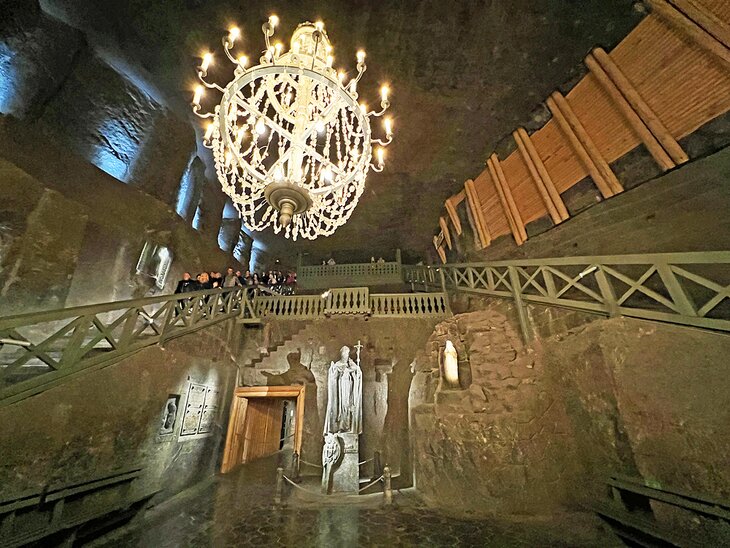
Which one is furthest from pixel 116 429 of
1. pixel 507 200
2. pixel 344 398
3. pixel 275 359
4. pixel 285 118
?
pixel 507 200

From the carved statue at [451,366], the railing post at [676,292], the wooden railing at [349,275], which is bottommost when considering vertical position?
the carved statue at [451,366]

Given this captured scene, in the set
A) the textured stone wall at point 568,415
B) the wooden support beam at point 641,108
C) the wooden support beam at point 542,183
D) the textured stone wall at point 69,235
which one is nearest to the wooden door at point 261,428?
the textured stone wall at point 69,235

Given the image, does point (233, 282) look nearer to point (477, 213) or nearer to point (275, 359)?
point (275, 359)

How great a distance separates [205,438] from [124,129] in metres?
8.55

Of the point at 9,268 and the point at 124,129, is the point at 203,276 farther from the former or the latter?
the point at 124,129

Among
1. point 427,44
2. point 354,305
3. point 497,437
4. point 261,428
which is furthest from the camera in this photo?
point 261,428

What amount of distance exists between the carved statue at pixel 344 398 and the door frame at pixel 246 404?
130cm

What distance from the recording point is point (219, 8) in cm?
513

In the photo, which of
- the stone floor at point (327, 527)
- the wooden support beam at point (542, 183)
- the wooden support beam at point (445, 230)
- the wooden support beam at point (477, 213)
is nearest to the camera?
the stone floor at point (327, 527)

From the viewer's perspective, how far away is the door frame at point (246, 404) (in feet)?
23.7

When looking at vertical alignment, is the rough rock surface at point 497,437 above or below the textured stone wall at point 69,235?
below

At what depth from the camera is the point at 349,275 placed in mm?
13125

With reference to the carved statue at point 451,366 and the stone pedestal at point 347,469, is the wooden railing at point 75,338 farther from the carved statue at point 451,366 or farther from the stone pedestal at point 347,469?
the carved statue at point 451,366

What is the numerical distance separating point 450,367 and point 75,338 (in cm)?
653
